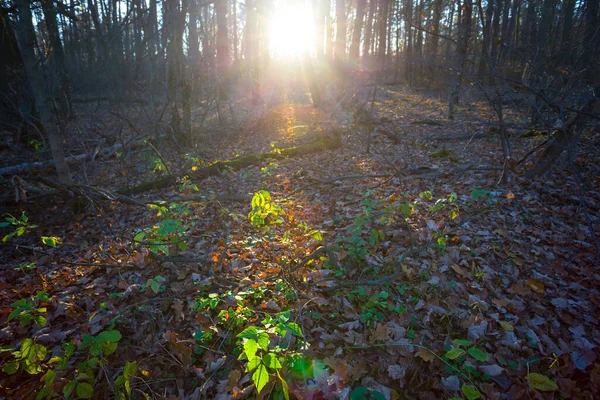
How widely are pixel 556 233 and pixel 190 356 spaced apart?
4563 millimetres

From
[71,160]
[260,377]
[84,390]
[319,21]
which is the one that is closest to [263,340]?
[260,377]

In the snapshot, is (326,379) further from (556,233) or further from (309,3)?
(309,3)

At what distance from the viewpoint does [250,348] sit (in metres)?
1.78

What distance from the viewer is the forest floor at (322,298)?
221 centimetres

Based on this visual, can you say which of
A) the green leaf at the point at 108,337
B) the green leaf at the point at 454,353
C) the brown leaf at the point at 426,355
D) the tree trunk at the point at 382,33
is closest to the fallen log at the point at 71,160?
the green leaf at the point at 108,337

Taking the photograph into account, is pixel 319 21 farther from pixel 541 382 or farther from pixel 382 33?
pixel 541 382

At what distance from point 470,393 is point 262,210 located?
2.75 m

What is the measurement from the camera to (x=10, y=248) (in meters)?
4.62

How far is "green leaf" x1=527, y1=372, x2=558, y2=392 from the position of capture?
2.09 metres

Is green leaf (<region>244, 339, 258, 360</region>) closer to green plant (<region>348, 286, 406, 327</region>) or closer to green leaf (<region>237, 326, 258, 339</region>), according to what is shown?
green leaf (<region>237, 326, 258, 339</region>)

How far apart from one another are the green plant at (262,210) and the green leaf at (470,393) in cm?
229

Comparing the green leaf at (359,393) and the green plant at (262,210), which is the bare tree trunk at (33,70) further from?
the green leaf at (359,393)

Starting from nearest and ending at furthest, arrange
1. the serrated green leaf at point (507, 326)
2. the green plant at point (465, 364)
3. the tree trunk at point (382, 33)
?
the green plant at point (465, 364), the serrated green leaf at point (507, 326), the tree trunk at point (382, 33)

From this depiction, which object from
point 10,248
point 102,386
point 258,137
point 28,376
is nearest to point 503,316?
point 102,386
